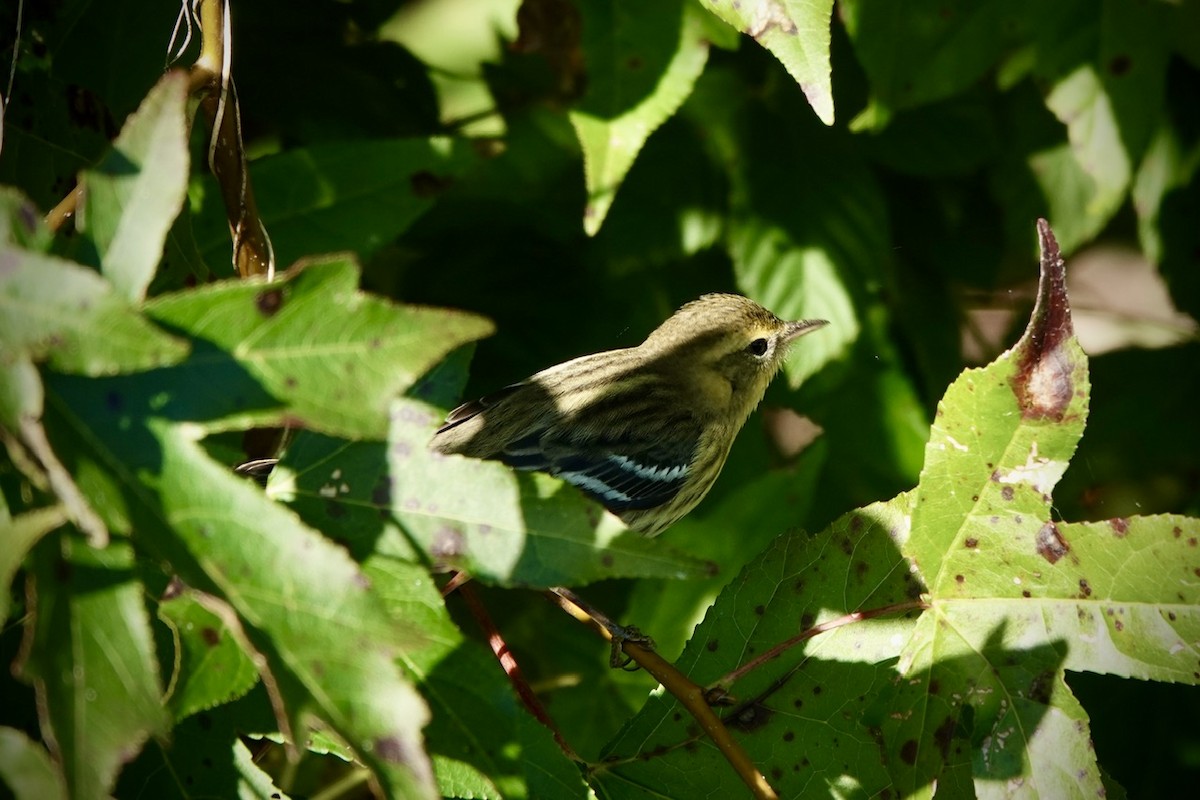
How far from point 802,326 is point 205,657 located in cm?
175

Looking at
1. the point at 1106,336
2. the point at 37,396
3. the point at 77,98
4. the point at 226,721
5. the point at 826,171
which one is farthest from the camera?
the point at 1106,336

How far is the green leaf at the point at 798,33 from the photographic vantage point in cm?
167

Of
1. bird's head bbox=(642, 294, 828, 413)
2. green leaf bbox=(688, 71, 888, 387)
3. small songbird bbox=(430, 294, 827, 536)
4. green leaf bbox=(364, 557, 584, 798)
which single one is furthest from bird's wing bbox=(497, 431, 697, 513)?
green leaf bbox=(364, 557, 584, 798)

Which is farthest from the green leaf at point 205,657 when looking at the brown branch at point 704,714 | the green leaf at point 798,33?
the green leaf at point 798,33

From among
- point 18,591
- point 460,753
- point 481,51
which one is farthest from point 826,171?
point 18,591

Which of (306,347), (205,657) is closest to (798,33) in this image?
(306,347)

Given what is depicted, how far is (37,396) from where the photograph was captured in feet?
3.73

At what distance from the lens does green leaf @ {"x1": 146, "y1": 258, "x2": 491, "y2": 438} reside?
4.11 ft

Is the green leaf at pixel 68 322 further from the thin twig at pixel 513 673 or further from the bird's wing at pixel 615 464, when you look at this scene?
the bird's wing at pixel 615 464

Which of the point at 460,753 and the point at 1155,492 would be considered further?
the point at 1155,492

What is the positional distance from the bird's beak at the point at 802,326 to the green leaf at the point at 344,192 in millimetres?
980

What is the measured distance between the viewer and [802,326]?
2791mm

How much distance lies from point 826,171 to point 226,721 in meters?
1.85

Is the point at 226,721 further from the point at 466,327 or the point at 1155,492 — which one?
the point at 1155,492
